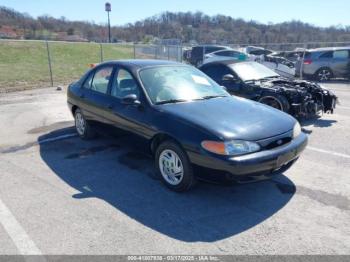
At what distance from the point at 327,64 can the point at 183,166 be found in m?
→ 14.2

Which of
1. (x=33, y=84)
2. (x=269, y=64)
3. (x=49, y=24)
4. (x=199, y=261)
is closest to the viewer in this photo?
(x=199, y=261)

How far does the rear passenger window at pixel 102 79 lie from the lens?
17.9ft

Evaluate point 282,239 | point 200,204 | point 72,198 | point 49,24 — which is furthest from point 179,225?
point 49,24

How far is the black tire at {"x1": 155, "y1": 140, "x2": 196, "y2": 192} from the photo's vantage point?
3.91m

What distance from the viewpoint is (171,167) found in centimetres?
418

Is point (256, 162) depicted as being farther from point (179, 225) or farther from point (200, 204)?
point (179, 225)

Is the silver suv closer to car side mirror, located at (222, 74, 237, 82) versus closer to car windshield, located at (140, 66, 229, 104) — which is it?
car side mirror, located at (222, 74, 237, 82)

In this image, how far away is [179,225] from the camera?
3445 mm

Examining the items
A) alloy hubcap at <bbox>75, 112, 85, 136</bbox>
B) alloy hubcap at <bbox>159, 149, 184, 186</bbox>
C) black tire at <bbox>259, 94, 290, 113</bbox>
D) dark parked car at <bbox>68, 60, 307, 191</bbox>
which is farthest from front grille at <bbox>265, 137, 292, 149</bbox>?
alloy hubcap at <bbox>75, 112, 85, 136</bbox>

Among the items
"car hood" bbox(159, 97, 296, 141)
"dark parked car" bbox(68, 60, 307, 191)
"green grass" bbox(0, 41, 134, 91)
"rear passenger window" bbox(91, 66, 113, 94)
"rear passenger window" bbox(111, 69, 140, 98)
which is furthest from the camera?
"green grass" bbox(0, 41, 134, 91)

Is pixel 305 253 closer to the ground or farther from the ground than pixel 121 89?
closer to the ground

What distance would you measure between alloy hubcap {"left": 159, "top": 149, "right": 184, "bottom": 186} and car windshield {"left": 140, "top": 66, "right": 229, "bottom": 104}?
77 cm

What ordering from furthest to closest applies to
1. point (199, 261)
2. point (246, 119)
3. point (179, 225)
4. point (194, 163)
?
point (246, 119)
point (194, 163)
point (179, 225)
point (199, 261)

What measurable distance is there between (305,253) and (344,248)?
38cm
